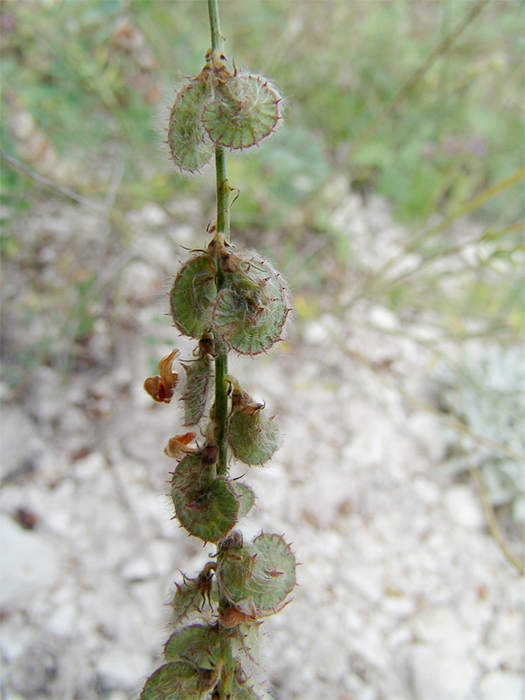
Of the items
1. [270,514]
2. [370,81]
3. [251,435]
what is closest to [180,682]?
[251,435]

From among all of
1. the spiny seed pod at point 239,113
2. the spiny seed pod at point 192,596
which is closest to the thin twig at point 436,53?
the spiny seed pod at point 239,113

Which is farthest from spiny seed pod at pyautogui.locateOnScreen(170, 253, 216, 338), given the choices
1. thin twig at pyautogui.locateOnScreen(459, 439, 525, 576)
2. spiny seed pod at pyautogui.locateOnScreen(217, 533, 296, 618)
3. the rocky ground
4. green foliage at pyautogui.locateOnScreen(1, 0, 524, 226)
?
green foliage at pyautogui.locateOnScreen(1, 0, 524, 226)

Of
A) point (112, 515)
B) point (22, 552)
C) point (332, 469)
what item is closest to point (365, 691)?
point (332, 469)

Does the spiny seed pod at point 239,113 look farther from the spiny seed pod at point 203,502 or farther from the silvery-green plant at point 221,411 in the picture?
the spiny seed pod at point 203,502

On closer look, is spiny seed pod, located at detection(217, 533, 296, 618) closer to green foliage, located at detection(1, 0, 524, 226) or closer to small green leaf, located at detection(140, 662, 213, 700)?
small green leaf, located at detection(140, 662, 213, 700)

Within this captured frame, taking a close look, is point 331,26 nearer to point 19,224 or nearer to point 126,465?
point 19,224

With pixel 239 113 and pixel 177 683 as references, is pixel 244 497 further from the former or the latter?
pixel 239 113
